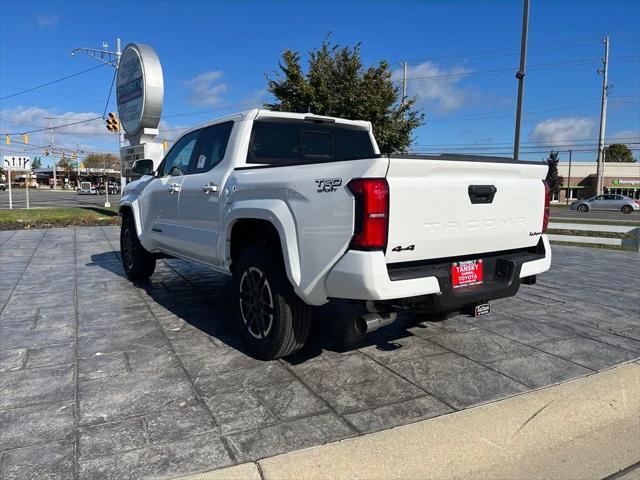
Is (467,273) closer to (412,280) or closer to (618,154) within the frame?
(412,280)

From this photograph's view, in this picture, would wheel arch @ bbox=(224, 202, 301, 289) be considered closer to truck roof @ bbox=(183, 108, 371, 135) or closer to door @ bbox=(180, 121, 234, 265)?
door @ bbox=(180, 121, 234, 265)

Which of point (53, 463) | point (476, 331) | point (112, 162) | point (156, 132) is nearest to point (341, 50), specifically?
point (156, 132)

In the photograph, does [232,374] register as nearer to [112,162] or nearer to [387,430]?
[387,430]

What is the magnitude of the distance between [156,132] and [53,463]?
16.0m

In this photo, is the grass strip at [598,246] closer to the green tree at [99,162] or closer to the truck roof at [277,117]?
the truck roof at [277,117]

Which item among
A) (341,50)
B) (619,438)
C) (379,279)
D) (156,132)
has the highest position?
(341,50)

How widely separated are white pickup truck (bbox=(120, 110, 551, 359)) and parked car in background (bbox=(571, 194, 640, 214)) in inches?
1589

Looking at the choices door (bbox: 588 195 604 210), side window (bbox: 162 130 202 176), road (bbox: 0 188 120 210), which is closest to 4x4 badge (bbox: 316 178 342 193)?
side window (bbox: 162 130 202 176)

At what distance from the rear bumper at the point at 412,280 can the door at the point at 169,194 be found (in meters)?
2.90

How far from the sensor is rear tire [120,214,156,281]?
6941 millimetres

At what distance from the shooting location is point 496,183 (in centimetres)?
358

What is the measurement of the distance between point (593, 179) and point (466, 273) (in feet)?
245

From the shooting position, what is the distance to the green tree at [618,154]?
98.4m

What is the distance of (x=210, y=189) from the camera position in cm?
459
